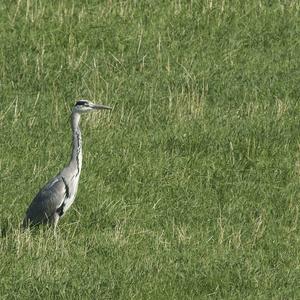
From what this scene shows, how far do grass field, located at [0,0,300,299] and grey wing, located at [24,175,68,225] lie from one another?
0.17 meters

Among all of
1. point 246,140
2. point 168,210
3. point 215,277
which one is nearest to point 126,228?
point 168,210

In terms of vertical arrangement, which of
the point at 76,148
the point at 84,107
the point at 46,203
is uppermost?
the point at 84,107

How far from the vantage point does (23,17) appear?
56.4 ft

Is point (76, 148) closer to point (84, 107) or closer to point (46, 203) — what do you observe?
point (84, 107)

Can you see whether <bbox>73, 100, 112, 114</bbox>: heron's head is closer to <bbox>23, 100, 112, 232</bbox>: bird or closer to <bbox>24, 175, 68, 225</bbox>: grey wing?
<bbox>23, 100, 112, 232</bbox>: bird

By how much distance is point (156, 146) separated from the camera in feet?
45.5

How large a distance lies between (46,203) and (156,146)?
7.16ft

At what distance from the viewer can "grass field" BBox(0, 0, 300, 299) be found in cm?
1080

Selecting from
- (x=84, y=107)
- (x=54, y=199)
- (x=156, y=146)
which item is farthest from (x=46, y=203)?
(x=156, y=146)

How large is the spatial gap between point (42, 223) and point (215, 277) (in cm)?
223

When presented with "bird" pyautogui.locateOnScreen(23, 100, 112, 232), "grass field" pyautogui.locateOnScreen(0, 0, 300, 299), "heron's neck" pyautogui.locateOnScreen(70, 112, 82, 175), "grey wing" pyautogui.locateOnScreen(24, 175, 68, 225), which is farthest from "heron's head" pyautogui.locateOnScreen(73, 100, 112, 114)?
"grey wing" pyautogui.locateOnScreen(24, 175, 68, 225)

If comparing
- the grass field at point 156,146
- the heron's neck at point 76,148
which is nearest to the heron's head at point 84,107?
the heron's neck at point 76,148

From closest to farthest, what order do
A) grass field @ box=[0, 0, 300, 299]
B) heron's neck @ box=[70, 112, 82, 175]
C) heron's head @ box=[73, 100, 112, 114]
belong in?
grass field @ box=[0, 0, 300, 299]
heron's neck @ box=[70, 112, 82, 175]
heron's head @ box=[73, 100, 112, 114]

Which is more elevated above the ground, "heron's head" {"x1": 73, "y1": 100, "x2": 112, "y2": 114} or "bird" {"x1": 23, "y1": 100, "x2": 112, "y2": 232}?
"heron's head" {"x1": 73, "y1": 100, "x2": 112, "y2": 114}
